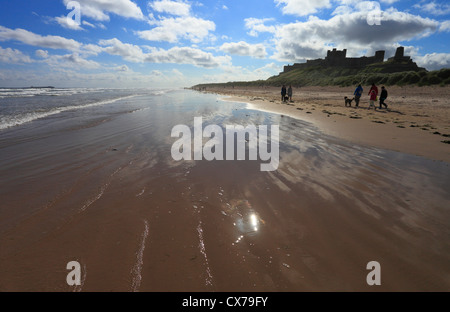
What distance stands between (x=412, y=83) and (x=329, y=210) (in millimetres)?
45245

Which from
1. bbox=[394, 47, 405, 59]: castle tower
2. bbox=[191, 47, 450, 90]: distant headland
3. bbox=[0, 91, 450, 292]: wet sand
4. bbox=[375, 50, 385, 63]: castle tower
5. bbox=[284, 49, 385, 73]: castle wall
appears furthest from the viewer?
bbox=[284, 49, 385, 73]: castle wall

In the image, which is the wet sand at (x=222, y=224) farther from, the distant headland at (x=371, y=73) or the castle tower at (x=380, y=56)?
the castle tower at (x=380, y=56)

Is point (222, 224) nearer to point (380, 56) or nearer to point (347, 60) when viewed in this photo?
point (347, 60)

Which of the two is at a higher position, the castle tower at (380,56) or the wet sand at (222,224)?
the castle tower at (380,56)

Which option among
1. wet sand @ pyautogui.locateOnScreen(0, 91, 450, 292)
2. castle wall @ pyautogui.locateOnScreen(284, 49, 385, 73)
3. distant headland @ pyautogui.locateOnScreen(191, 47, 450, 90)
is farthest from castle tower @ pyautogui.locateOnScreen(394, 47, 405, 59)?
wet sand @ pyautogui.locateOnScreen(0, 91, 450, 292)

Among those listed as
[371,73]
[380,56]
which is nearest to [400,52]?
[380,56]

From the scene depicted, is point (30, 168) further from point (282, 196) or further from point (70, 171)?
point (282, 196)

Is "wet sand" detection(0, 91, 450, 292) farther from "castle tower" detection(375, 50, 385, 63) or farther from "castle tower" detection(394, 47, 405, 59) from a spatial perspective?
"castle tower" detection(375, 50, 385, 63)

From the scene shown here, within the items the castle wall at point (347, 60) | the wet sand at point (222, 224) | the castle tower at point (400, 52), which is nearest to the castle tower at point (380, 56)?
the castle wall at point (347, 60)

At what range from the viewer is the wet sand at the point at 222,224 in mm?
2439

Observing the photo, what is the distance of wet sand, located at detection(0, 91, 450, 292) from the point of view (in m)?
2.44

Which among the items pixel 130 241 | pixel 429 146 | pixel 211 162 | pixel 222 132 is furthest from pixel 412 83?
pixel 130 241

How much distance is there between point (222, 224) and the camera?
11.1 ft

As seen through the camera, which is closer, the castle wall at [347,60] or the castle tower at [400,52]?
the castle tower at [400,52]
